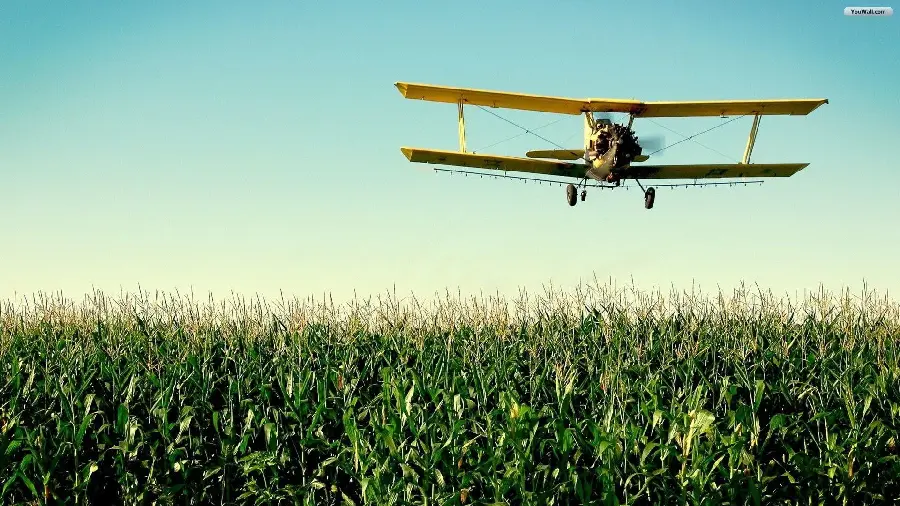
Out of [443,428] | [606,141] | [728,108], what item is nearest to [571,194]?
[606,141]

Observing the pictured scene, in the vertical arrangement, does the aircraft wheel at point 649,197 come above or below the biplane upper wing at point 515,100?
below

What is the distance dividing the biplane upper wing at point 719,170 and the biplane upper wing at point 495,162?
2.27m

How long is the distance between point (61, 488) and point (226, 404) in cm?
186

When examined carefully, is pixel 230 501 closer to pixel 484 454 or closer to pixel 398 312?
pixel 484 454

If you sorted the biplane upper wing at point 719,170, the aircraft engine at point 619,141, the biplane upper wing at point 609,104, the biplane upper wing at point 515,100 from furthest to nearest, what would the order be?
the biplane upper wing at point 719,170, the aircraft engine at point 619,141, the biplane upper wing at point 609,104, the biplane upper wing at point 515,100

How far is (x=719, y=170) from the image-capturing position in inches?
995

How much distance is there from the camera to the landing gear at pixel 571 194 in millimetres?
23766

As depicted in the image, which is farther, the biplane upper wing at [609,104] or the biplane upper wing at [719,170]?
the biplane upper wing at [719,170]

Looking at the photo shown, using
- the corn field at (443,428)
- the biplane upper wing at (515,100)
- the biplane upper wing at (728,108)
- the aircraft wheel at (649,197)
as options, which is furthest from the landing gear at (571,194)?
the corn field at (443,428)

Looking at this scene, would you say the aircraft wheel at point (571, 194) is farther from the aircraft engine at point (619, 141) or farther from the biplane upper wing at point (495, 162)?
the aircraft engine at point (619, 141)

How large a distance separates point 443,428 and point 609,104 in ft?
57.8

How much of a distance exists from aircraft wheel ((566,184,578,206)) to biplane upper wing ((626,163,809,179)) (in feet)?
7.35

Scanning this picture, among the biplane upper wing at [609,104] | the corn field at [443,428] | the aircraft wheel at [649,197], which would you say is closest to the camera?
the corn field at [443,428]

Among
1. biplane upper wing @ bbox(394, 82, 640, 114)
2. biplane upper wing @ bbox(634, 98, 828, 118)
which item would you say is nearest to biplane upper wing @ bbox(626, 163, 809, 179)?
biplane upper wing @ bbox(634, 98, 828, 118)
